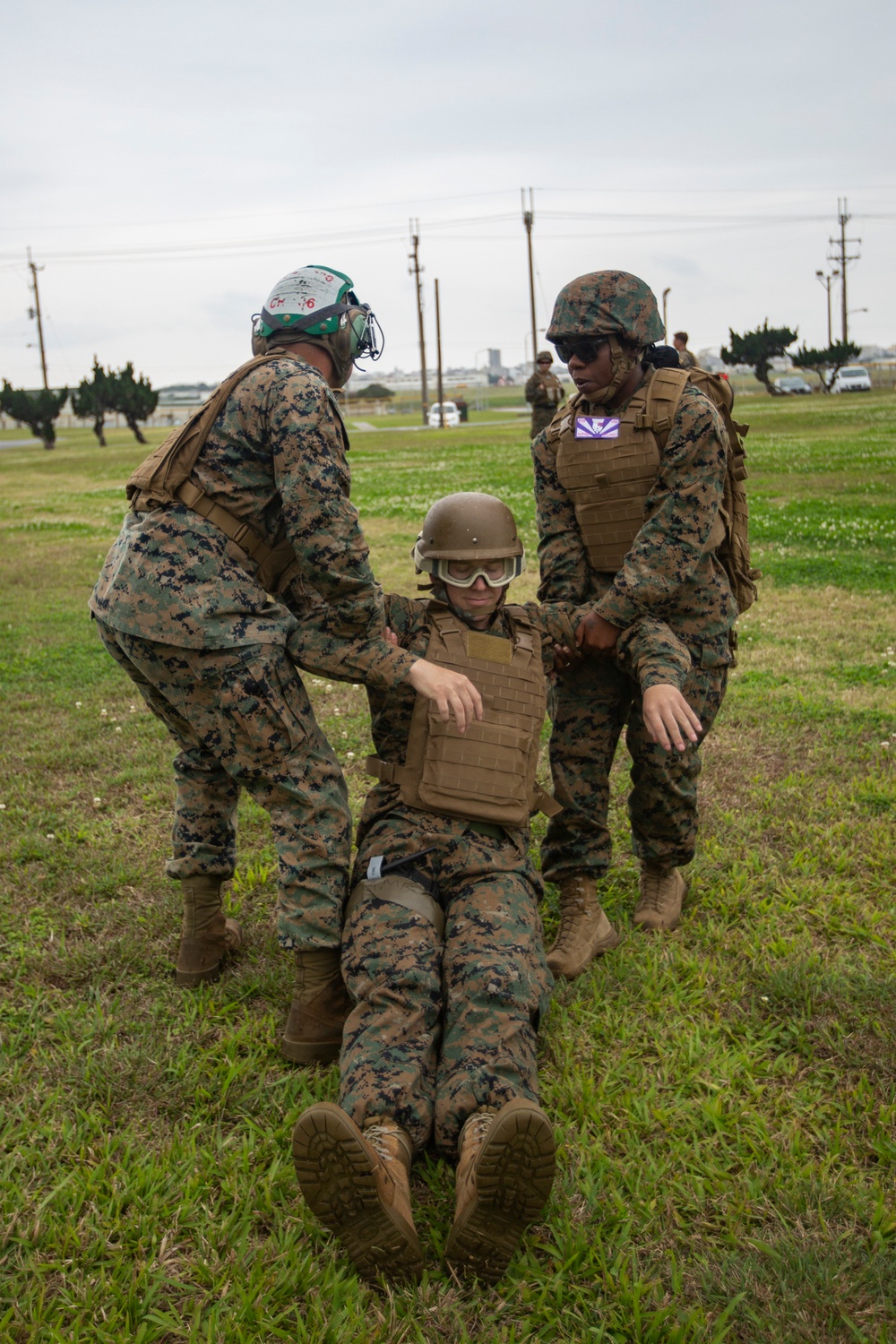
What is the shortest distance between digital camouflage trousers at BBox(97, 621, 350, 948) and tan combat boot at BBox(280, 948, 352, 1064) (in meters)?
0.10

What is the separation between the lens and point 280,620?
3.63 meters

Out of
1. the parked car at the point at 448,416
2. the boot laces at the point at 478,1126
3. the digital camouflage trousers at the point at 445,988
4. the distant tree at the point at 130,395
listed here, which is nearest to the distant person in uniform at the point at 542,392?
the digital camouflage trousers at the point at 445,988

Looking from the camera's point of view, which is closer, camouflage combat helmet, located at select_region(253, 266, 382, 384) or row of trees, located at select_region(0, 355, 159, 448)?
camouflage combat helmet, located at select_region(253, 266, 382, 384)

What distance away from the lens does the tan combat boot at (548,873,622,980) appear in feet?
13.6

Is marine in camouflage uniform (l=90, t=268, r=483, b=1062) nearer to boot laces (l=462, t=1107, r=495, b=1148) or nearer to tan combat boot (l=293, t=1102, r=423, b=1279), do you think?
boot laces (l=462, t=1107, r=495, b=1148)

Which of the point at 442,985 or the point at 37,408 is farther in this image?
the point at 37,408

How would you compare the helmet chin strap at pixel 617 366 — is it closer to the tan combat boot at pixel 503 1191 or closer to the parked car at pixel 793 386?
the tan combat boot at pixel 503 1191

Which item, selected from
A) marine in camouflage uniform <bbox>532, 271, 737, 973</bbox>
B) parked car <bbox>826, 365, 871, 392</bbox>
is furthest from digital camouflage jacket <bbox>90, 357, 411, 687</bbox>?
parked car <bbox>826, 365, 871, 392</bbox>

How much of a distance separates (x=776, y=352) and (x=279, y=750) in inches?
2446

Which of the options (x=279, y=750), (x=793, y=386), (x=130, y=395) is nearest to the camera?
(x=279, y=750)

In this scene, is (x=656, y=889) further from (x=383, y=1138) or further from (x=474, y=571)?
(x=383, y=1138)

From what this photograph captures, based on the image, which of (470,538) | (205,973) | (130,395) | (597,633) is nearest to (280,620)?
(470,538)

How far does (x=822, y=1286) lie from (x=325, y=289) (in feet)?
10.4

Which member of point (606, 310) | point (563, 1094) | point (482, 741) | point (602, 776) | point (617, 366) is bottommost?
point (563, 1094)
